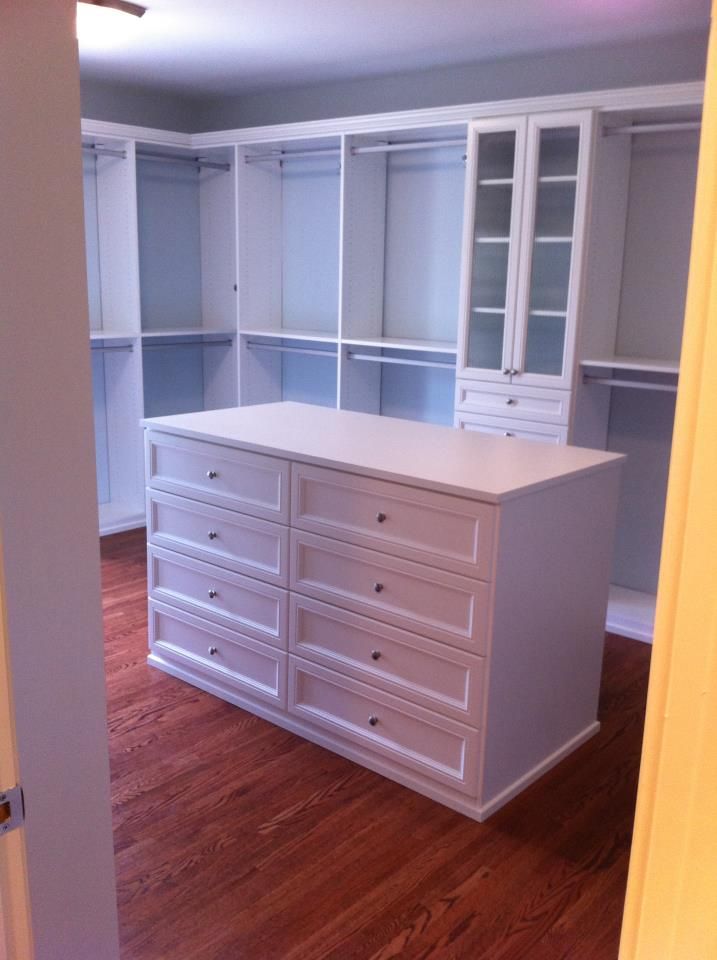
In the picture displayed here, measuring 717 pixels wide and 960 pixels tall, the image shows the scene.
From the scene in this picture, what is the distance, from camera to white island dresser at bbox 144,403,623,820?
2.38m

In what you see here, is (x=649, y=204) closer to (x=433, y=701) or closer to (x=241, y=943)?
(x=433, y=701)

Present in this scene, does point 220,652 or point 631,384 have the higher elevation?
point 631,384


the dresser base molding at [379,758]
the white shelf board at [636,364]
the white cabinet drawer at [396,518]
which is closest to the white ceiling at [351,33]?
the white shelf board at [636,364]

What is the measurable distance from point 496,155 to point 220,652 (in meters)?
2.38

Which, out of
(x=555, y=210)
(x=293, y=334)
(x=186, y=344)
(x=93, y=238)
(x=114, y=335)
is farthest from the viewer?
(x=186, y=344)

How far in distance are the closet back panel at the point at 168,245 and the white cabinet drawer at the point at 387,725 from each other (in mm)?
3204

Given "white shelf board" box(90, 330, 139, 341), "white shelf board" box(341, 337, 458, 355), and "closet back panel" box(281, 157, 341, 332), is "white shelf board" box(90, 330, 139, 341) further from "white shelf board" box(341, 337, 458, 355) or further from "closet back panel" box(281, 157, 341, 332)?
"white shelf board" box(341, 337, 458, 355)

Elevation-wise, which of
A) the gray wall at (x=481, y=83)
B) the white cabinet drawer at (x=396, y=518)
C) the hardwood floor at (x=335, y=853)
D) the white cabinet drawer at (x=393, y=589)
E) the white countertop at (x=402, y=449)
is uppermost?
the gray wall at (x=481, y=83)

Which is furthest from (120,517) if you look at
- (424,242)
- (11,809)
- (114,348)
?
(11,809)

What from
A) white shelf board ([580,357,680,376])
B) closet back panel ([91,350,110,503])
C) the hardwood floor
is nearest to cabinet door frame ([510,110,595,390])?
white shelf board ([580,357,680,376])

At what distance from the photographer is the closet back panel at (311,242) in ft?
16.3

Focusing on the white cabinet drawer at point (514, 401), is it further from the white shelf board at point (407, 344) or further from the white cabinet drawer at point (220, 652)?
the white cabinet drawer at point (220, 652)

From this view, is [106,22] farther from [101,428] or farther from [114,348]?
[101,428]

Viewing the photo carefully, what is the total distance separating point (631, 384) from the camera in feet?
11.7
